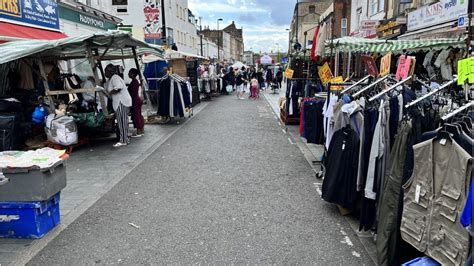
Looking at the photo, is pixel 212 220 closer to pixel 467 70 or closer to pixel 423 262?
pixel 423 262

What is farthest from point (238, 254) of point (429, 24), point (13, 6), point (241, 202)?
point (429, 24)

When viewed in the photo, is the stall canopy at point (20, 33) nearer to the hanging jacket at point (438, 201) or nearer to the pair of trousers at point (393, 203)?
the pair of trousers at point (393, 203)

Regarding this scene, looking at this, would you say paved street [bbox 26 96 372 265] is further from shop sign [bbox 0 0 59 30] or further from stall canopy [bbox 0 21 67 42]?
shop sign [bbox 0 0 59 30]

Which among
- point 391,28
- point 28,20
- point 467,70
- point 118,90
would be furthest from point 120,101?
point 391,28

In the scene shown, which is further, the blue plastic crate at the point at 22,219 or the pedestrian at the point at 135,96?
the pedestrian at the point at 135,96

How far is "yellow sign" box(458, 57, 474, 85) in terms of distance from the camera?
2854 mm

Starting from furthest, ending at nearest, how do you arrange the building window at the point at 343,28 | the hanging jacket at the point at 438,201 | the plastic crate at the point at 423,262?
the building window at the point at 343,28 < the plastic crate at the point at 423,262 < the hanging jacket at the point at 438,201

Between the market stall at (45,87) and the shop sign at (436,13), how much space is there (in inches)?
348

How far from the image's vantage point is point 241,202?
563cm

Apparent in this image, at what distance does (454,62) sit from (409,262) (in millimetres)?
8635

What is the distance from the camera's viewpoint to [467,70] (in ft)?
9.52

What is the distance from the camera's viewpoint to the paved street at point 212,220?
405 centimetres

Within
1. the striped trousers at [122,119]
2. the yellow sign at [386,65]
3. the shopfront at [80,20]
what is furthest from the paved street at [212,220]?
the shopfront at [80,20]

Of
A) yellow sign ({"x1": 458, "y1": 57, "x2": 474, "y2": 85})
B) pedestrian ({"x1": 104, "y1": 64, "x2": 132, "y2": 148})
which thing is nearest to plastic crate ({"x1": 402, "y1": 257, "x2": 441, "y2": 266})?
yellow sign ({"x1": 458, "y1": 57, "x2": 474, "y2": 85})
